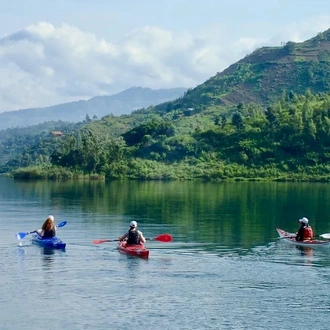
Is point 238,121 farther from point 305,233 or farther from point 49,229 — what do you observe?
point 49,229

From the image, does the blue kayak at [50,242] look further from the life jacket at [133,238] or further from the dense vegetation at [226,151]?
the dense vegetation at [226,151]

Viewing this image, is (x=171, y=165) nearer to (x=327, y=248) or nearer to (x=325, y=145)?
(x=325, y=145)

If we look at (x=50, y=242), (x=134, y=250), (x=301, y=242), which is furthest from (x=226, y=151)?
(x=134, y=250)

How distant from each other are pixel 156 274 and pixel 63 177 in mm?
108811

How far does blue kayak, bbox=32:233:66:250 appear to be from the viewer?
4122 centimetres

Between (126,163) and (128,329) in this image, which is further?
(126,163)

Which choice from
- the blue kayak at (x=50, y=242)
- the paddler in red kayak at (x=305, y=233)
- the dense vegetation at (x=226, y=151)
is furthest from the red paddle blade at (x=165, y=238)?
the dense vegetation at (x=226, y=151)

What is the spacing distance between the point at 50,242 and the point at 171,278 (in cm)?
1098

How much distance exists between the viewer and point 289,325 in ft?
84.4

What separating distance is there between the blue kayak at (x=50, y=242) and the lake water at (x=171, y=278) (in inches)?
19.3

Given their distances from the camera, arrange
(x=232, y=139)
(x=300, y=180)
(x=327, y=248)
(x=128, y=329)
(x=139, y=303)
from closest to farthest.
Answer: (x=128, y=329) < (x=139, y=303) < (x=327, y=248) < (x=300, y=180) < (x=232, y=139)

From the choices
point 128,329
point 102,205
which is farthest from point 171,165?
point 128,329

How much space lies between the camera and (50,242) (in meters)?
41.8

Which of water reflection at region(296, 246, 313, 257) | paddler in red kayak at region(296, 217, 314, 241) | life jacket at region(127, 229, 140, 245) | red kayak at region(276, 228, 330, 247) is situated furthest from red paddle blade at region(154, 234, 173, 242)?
paddler in red kayak at region(296, 217, 314, 241)
